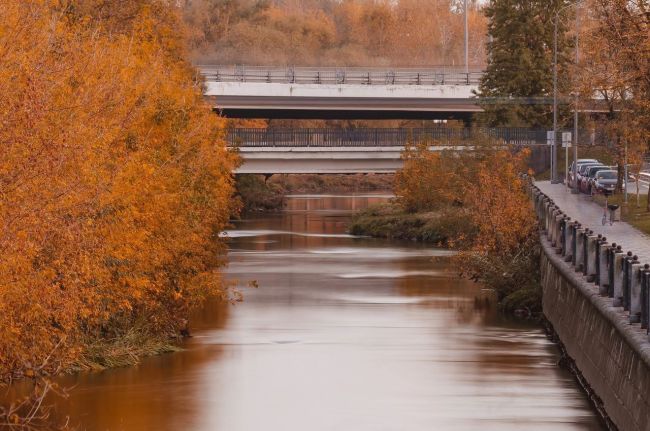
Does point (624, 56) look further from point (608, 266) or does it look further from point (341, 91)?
point (341, 91)

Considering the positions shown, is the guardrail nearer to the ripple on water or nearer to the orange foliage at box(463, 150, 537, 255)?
the orange foliage at box(463, 150, 537, 255)

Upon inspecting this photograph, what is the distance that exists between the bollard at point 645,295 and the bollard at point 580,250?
32.7ft

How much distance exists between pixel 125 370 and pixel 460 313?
44.7 ft

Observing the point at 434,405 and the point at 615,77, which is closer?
the point at 434,405

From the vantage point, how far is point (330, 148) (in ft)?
270

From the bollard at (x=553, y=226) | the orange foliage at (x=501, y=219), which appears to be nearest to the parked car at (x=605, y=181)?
the orange foliage at (x=501, y=219)

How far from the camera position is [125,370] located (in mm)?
32562

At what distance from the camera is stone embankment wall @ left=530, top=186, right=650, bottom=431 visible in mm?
21484

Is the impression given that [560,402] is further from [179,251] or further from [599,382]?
[179,251]

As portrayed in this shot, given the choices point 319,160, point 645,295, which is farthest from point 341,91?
point 645,295

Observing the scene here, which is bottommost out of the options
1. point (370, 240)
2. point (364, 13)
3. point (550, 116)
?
point (370, 240)

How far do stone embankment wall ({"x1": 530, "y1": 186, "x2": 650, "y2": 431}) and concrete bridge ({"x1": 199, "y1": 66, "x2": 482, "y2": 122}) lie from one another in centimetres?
5148

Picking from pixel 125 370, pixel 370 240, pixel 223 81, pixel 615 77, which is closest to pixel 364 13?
pixel 223 81

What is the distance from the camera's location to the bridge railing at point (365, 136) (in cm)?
8231
